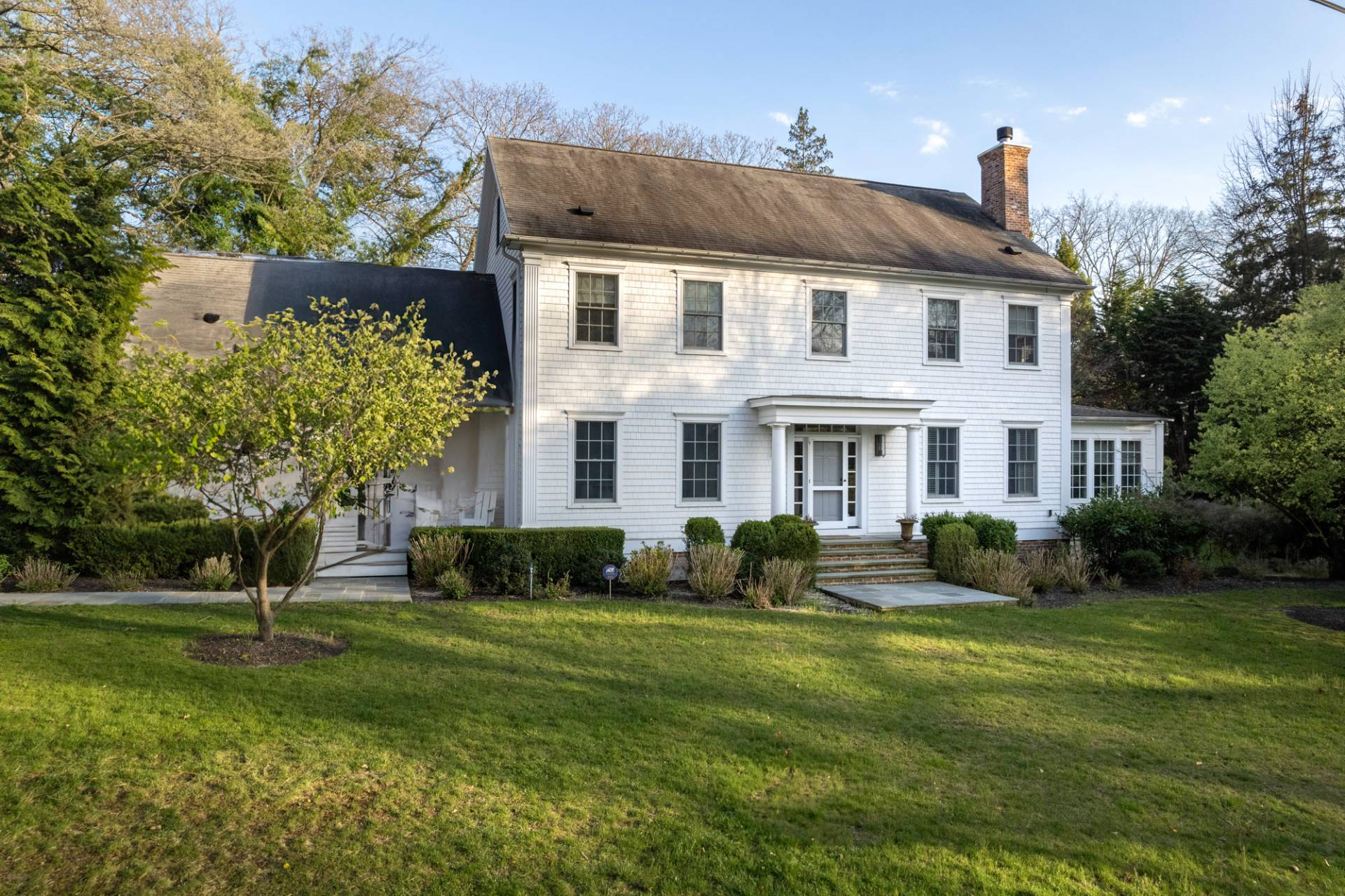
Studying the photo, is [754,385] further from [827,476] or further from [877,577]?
[877,577]

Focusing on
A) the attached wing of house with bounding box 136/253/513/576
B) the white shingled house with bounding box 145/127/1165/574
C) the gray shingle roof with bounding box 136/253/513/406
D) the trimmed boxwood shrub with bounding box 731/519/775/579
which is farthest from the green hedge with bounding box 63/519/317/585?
the trimmed boxwood shrub with bounding box 731/519/775/579

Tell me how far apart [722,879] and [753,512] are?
11310mm

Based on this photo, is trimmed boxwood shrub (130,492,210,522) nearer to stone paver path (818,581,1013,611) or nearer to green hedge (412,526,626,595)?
green hedge (412,526,626,595)

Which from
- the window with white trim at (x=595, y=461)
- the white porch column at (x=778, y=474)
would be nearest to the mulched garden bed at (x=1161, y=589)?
the white porch column at (x=778, y=474)

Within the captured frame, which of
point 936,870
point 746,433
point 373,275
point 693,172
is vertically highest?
point 693,172

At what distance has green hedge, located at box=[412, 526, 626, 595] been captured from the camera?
12508 mm

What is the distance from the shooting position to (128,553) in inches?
476

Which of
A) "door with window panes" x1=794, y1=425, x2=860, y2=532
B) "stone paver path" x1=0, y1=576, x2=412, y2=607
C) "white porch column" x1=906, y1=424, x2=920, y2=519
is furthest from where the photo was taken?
"door with window panes" x1=794, y1=425, x2=860, y2=532

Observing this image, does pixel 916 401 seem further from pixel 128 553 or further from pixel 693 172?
pixel 128 553

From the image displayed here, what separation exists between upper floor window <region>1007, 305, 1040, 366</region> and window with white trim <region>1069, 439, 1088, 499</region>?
8.59ft

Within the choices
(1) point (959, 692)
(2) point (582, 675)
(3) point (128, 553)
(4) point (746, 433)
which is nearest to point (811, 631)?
(1) point (959, 692)

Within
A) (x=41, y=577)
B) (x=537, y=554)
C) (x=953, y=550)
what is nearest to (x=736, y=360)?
(x=953, y=550)

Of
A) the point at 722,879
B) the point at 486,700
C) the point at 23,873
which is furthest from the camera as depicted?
the point at 486,700

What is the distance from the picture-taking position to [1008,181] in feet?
64.4
